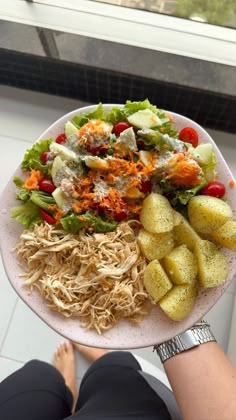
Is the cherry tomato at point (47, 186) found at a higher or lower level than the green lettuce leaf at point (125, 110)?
lower

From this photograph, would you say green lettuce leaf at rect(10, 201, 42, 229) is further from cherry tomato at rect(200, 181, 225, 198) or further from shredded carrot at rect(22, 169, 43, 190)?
cherry tomato at rect(200, 181, 225, 198)

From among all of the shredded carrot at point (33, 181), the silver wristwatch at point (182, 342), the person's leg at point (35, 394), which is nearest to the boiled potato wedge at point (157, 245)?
the silver wristwatch at point (182, 342)

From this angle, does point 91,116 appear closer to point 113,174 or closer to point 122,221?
point 113,174

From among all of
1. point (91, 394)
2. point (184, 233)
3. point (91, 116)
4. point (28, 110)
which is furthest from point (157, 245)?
point (28, 110)

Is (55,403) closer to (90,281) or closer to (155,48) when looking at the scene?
(90,281)

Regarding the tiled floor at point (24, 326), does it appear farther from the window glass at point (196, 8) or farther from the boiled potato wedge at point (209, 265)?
the boiled potato wedge at point (209, 265)

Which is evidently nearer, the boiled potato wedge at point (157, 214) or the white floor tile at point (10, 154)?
the boiled potato wedge at point (157, 214)

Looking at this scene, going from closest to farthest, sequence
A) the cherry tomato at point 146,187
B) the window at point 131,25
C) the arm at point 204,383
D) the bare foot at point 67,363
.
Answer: the arm at point 204,383, the cherry tomato at point 146,187, the bare foot at point 67,363, the window at point 131,25
